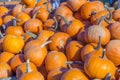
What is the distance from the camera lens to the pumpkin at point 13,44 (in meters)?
1.95

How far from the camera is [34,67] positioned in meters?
1.66

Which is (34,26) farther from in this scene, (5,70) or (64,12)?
(5,70)

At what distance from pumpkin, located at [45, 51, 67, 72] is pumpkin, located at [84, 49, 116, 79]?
10.9 inches

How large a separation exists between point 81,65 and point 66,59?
5.5 inches

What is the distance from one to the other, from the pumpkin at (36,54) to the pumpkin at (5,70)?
182 mm

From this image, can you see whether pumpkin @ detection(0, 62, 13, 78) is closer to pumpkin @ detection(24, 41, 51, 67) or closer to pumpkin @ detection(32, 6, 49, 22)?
pumpkin @ detection(24, 41, 51, 67)

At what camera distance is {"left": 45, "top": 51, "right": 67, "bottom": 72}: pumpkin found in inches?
63.9

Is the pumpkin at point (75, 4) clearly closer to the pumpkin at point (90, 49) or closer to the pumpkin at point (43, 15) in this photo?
the pumpkin at point (43, 15)

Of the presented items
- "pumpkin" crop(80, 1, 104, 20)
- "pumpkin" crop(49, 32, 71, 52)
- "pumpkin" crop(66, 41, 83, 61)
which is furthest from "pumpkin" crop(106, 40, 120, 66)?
"pumpkin" crop(80, 1, 104, 20)

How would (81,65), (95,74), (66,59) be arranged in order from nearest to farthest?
(95,74)
(81,65)
(66,59)

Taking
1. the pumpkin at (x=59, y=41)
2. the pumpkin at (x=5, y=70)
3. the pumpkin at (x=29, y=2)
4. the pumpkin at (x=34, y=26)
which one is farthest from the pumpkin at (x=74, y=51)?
the pumpkin at (x=29, y=2)

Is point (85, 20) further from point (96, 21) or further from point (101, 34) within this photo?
point (101, 34)

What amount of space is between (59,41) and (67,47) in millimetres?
105

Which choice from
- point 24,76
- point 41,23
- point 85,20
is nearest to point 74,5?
point 85,20
